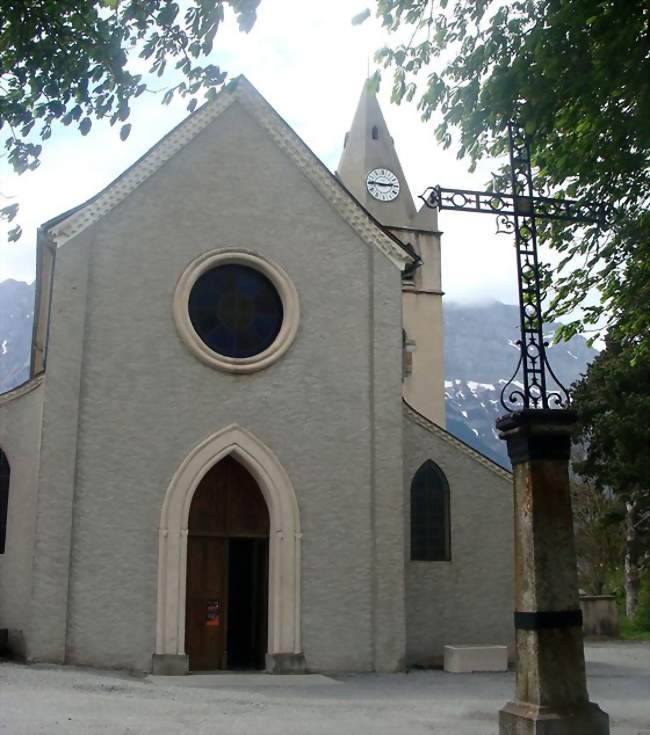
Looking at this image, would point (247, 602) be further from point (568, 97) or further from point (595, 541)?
point (595, 541)

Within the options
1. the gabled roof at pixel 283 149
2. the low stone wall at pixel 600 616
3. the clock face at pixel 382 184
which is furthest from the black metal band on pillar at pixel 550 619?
the clock face at pixel 382 184

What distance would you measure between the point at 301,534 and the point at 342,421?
7.47ft

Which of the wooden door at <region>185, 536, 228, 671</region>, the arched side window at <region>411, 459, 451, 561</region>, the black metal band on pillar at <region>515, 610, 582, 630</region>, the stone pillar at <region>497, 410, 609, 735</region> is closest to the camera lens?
the stone pillar at <region>497, 410, 609, 735</region>

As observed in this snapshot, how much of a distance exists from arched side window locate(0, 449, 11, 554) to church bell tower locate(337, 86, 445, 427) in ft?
69.8

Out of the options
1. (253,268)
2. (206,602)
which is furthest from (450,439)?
(206,602)

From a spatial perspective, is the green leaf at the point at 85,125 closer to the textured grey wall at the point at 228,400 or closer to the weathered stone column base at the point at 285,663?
the textured grey wall at the point at 228,400

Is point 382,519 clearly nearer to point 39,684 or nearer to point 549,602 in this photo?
point 39,684

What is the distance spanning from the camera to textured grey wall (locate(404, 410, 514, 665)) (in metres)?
18.3

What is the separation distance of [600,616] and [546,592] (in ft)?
72.7

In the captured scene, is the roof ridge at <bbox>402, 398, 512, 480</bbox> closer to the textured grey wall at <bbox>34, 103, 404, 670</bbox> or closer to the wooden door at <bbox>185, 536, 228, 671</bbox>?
the textured grey wall at <bbox>34, 103, 404, 670</bbox>

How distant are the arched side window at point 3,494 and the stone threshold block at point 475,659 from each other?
863 cm

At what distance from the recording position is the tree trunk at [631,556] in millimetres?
34656

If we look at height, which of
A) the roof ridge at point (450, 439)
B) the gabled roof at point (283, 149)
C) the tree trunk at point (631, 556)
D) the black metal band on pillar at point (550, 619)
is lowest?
the black metal band on pillar at point (550, 619)

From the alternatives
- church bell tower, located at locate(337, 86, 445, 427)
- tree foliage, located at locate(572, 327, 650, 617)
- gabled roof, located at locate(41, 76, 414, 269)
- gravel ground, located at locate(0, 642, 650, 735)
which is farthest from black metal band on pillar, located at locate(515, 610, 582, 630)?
church bell tower, located at locate(337, 86, 445, 427)
